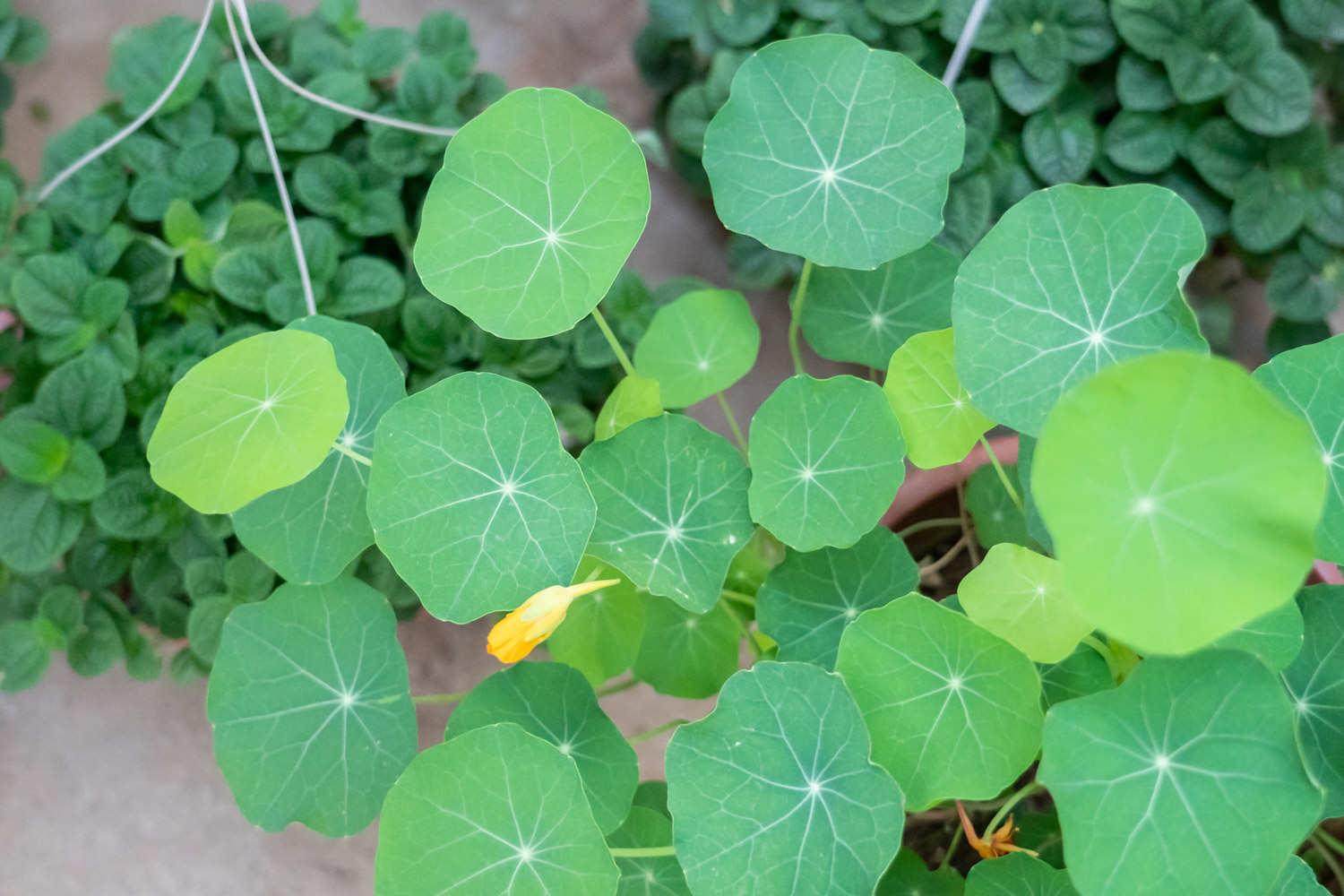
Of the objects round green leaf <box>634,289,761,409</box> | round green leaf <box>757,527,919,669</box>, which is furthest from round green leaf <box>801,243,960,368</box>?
round green leaf <box>757,527,919,669</box>

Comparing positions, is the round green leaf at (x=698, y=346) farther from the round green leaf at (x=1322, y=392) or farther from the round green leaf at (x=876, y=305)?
the round green leaf at (x=1322, y=392)

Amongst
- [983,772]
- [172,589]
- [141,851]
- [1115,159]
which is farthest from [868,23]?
[141,851]

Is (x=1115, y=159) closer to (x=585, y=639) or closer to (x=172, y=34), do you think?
(x=585, y=639)

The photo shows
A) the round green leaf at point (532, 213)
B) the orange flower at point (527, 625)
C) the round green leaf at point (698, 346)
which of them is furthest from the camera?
the round green leaf at point (698, 346)

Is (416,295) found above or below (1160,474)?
below

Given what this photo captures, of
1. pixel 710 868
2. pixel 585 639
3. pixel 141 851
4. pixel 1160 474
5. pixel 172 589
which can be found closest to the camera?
pixel 1160 474

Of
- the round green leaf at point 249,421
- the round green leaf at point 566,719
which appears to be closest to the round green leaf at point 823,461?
the round green leaf at point 566,719
